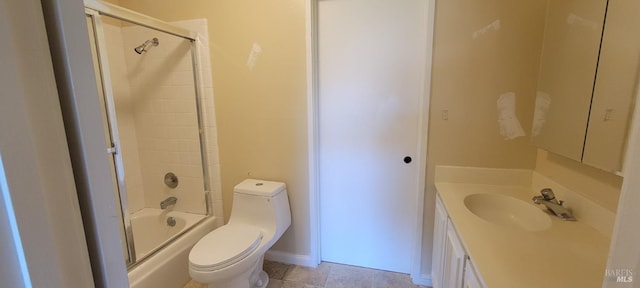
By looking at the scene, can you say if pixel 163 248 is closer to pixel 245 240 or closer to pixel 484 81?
pixel 245 240

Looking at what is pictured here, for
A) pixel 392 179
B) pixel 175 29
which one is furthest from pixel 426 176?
pixel 175 29

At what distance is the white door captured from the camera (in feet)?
5.90

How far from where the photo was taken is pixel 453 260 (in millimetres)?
1270

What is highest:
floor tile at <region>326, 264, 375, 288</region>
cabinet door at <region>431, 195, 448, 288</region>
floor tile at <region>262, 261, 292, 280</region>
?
cabinet door at <region>431, 195, 448, 288</region>

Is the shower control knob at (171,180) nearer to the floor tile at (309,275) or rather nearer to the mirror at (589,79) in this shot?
the floor tile at (309,275)

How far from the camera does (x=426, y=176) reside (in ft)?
5.96

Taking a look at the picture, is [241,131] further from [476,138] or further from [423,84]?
[476,138]

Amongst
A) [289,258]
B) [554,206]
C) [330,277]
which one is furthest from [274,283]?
[554,206]

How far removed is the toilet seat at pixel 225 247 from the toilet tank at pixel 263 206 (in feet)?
0.29

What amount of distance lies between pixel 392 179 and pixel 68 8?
1900mm

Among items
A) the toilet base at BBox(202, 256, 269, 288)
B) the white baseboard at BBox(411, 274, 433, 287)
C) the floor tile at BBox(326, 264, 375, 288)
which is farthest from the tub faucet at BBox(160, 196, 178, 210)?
the white baseboard at BBox(411, 274, 433, 287)

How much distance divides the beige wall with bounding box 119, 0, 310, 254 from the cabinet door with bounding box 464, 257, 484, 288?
1238mm

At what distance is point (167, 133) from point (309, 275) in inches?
66.5

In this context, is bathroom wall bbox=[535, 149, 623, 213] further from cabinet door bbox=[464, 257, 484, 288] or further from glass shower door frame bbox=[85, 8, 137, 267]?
glass shower door frame bbox=[85, 8, 137, 267]
